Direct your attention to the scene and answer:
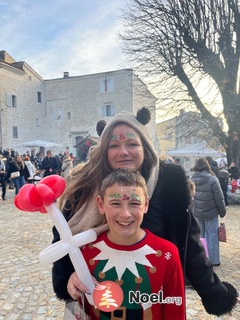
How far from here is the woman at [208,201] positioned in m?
5.29

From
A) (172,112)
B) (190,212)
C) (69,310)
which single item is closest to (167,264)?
(190,212)

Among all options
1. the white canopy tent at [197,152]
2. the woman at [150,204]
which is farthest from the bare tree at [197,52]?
the woman at [150,204]

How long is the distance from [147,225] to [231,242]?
572 centimetres

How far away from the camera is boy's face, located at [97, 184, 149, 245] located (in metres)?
1.41

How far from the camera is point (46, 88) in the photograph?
3534 centimetres

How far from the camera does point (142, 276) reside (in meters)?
1.42

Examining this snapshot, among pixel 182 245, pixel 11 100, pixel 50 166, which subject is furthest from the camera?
pixel 11 100

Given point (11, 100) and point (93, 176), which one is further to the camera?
point (11, 100)

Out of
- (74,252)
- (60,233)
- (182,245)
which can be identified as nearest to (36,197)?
(60,233)

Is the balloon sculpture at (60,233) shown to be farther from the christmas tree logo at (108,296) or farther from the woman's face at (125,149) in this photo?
the woman's face at (125,149)

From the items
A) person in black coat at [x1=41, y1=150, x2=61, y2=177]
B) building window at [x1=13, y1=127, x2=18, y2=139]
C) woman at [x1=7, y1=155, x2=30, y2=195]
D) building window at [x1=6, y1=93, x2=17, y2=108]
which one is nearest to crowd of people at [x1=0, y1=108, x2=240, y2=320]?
woman at [x1=7, y1=155, x2=30, y2=195]

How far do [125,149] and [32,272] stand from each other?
3.95m

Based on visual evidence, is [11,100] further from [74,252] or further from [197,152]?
[74,252]

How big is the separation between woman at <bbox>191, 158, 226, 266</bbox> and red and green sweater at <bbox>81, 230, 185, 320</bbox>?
405 cm
